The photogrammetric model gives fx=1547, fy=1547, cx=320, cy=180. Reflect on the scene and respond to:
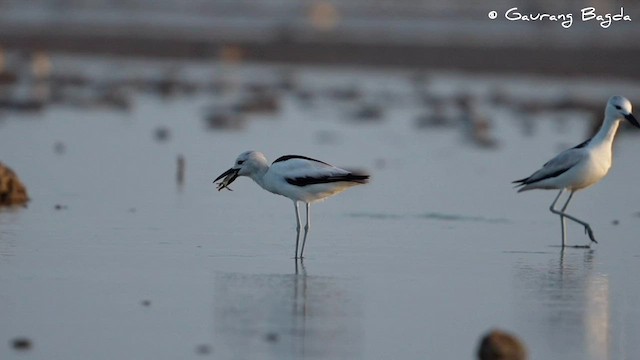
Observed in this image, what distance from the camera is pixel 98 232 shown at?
1312cm

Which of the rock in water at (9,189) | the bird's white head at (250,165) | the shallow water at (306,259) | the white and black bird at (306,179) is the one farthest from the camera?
the rock in water at (9,189)

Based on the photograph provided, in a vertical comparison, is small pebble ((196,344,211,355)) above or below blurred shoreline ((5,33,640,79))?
below

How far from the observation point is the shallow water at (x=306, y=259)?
908cm

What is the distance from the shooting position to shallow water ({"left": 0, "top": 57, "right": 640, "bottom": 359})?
9.08 metres

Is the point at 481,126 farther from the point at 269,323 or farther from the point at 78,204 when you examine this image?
the point at 269,323

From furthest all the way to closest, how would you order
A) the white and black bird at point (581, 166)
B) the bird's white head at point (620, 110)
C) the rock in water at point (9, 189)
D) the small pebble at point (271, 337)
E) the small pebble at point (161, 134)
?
1. the small pebble at point (161, 134)
2. the rock in water at point (9, 189)
3. the bird's white head at point (620, 110)
4. the white and black bird at point (581, 166)
5. the small pebble at point (271, 337)

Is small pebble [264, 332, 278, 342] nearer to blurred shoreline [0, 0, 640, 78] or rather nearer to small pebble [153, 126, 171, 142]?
small pebble [153, 126, 171, 142]

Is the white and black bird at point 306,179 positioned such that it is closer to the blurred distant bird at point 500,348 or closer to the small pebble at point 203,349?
the small pebble at point 203,349

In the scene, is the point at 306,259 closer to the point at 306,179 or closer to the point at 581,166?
the point at 306,179

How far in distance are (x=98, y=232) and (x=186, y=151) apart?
292 inches

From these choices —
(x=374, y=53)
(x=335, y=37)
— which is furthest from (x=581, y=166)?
(x=335, y=37)

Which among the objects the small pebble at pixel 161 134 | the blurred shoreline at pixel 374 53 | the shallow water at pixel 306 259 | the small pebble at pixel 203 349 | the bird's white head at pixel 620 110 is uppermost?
the blurred shoreline at pixel 374 53

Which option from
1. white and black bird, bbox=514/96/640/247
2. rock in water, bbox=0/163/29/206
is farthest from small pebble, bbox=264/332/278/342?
rock in water, bbox=0/163/29/206

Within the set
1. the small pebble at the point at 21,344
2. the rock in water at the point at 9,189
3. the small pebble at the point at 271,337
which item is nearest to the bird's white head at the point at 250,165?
the rock in water at the point at 9,189
